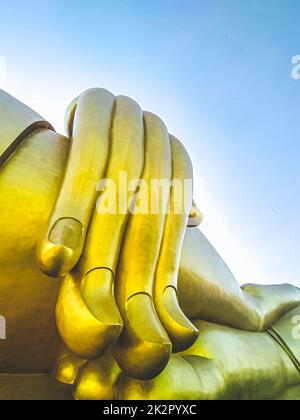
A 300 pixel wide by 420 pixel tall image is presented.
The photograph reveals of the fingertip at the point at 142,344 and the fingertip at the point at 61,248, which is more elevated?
the fingertip at the point at 61,248

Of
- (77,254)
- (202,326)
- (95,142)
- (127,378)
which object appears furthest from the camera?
(202,326)

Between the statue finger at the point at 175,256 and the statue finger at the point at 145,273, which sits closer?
the statue finger at the point at 145,273

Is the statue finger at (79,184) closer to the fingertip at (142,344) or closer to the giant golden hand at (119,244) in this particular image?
the giant golden hand at (119,244)

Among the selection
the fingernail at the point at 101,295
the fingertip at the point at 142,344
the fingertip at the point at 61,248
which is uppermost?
the fingertip at the point at 61,248

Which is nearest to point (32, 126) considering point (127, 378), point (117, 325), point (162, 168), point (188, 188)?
point (162, 168)

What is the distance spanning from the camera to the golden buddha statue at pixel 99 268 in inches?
50.9

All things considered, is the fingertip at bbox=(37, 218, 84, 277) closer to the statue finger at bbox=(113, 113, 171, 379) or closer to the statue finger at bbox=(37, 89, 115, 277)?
the statue finger at bbox=(37, 89, 115, 277)

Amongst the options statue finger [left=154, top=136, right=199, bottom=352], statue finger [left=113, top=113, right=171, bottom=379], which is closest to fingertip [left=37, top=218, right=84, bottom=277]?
statue finger [left=113, top=113, right=171, bottom=379]

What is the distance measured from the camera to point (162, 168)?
5.37ft

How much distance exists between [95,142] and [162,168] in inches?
10.9

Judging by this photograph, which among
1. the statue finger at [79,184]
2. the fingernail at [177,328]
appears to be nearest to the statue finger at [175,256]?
the fingernail at [177,328]

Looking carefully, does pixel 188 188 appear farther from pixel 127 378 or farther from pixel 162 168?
pixel 127 378

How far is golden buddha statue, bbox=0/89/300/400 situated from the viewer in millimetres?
1293
